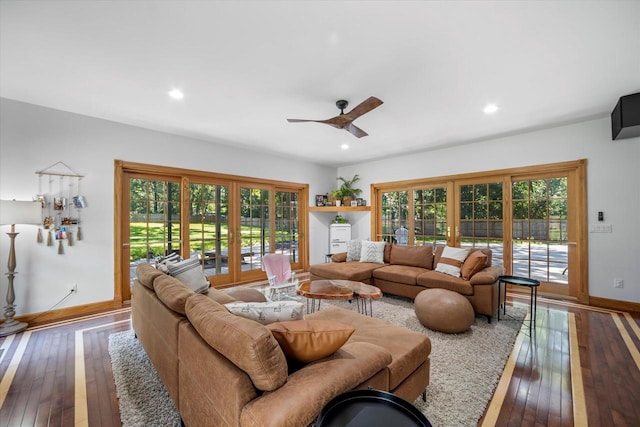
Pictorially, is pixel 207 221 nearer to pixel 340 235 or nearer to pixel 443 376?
pixel 340 235

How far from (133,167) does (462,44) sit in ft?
14.5

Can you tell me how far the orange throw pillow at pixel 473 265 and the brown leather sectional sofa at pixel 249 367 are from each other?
2.09 meters

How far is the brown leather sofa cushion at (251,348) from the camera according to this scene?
3.67ft

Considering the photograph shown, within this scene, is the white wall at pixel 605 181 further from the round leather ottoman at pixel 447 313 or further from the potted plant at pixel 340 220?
the potted plant at pixel 340 220

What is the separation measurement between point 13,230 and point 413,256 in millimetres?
5340

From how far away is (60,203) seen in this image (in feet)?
11.6

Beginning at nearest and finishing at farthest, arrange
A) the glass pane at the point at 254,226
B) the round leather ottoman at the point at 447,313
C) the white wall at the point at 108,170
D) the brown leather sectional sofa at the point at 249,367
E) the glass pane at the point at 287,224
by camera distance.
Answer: the brown leather sectional sofa at the point at 249,367, the round leather ottoman at the point at 447,313, the white wall at the point at 108,170, the glass pane at the point at 254,226, the glass pane at the point at 287,224

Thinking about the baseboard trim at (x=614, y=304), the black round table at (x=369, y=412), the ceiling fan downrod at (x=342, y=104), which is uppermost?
the ceiling fan downrod at (x=342, y=104)

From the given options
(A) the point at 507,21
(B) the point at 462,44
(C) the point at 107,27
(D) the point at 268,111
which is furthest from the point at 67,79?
(A) the point at 507,21

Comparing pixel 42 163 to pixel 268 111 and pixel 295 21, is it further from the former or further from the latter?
pixel 295 21

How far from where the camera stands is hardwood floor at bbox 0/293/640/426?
1.81 meters

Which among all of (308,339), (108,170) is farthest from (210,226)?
(308,339)

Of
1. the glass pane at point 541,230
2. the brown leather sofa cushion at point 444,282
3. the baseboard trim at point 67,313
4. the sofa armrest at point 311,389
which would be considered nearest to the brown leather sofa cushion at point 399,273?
the brown leather sofa cushion at point 444,282

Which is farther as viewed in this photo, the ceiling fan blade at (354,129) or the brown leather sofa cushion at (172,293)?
the ceiling fan blade at (354,129)
